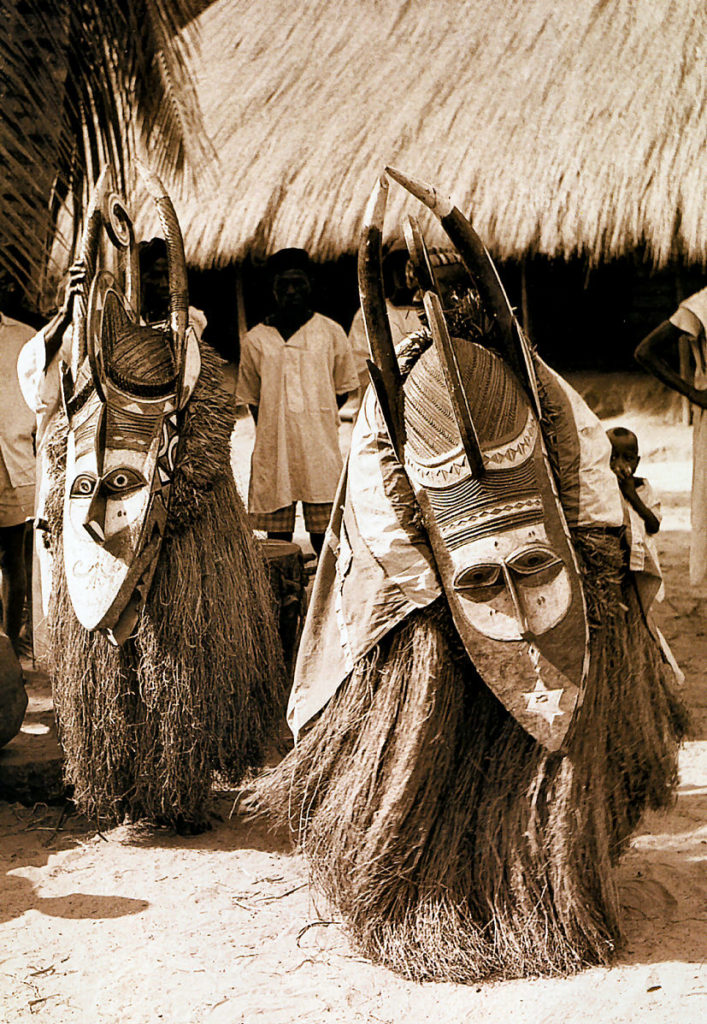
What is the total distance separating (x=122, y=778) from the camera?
3.48 metres

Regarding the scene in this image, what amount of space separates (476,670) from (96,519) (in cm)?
130

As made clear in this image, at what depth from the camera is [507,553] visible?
2.47 metres

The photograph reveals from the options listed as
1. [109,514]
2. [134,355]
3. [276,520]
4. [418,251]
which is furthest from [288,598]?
[418,251]

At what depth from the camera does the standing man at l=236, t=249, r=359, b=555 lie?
16.5 feet

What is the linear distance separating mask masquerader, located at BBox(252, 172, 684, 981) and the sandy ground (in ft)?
0.37

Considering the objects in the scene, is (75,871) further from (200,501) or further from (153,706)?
(200,501)

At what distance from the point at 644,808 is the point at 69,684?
1.77 meters

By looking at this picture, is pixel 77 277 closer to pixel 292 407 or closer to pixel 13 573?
pixel 292 407

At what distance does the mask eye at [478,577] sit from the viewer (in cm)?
248

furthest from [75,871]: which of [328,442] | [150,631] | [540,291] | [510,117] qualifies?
[540,291]

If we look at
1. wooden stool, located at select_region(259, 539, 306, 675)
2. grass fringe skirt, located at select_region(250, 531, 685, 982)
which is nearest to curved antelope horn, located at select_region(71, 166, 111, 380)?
wooden stool, located at select_region(259, 539, 306, 675)

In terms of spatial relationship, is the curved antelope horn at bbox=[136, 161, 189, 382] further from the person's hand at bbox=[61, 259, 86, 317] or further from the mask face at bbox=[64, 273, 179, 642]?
the person's hand at bbox=[61, 259, 86, 317]

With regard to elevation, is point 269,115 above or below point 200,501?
above

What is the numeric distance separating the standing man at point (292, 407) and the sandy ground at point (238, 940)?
5.36 ft
